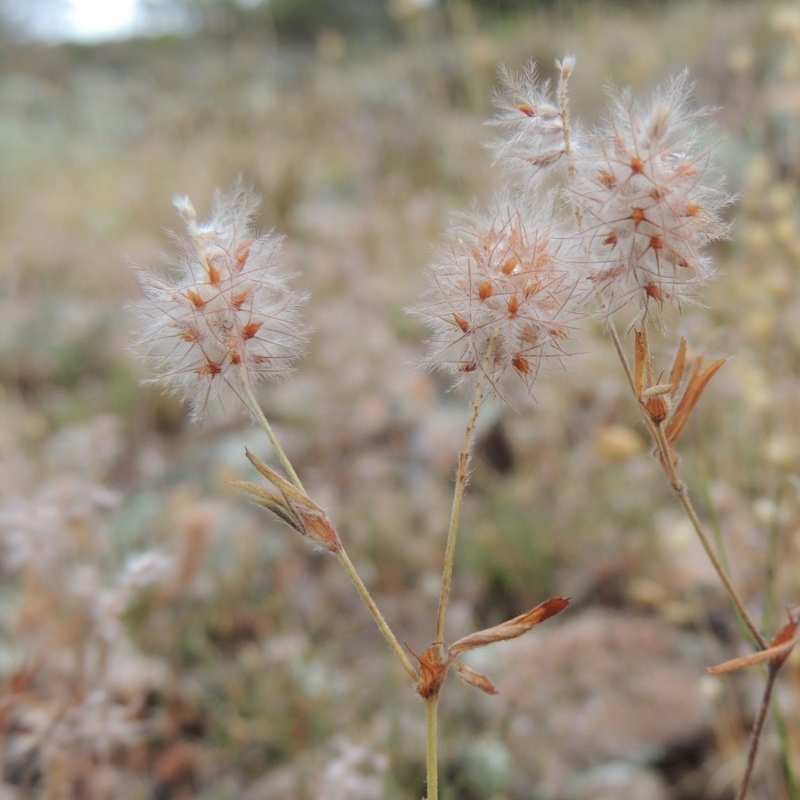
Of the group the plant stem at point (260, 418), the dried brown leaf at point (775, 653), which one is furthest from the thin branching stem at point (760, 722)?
the plant stem at point (260, 418)

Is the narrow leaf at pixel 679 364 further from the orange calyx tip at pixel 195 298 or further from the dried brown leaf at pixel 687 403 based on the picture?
the orange calyx tip at pixel 195 298

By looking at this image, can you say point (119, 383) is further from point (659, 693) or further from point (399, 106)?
point (399, 106)

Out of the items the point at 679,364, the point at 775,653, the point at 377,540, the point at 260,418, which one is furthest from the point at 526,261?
the point at 377,540

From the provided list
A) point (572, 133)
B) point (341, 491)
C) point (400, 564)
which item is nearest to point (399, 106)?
point (341, 491)

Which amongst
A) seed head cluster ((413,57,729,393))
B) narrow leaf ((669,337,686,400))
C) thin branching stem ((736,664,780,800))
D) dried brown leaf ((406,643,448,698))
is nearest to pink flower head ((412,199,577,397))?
seed head cluster ((413,57,729,393))

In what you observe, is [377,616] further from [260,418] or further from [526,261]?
[526,261]
